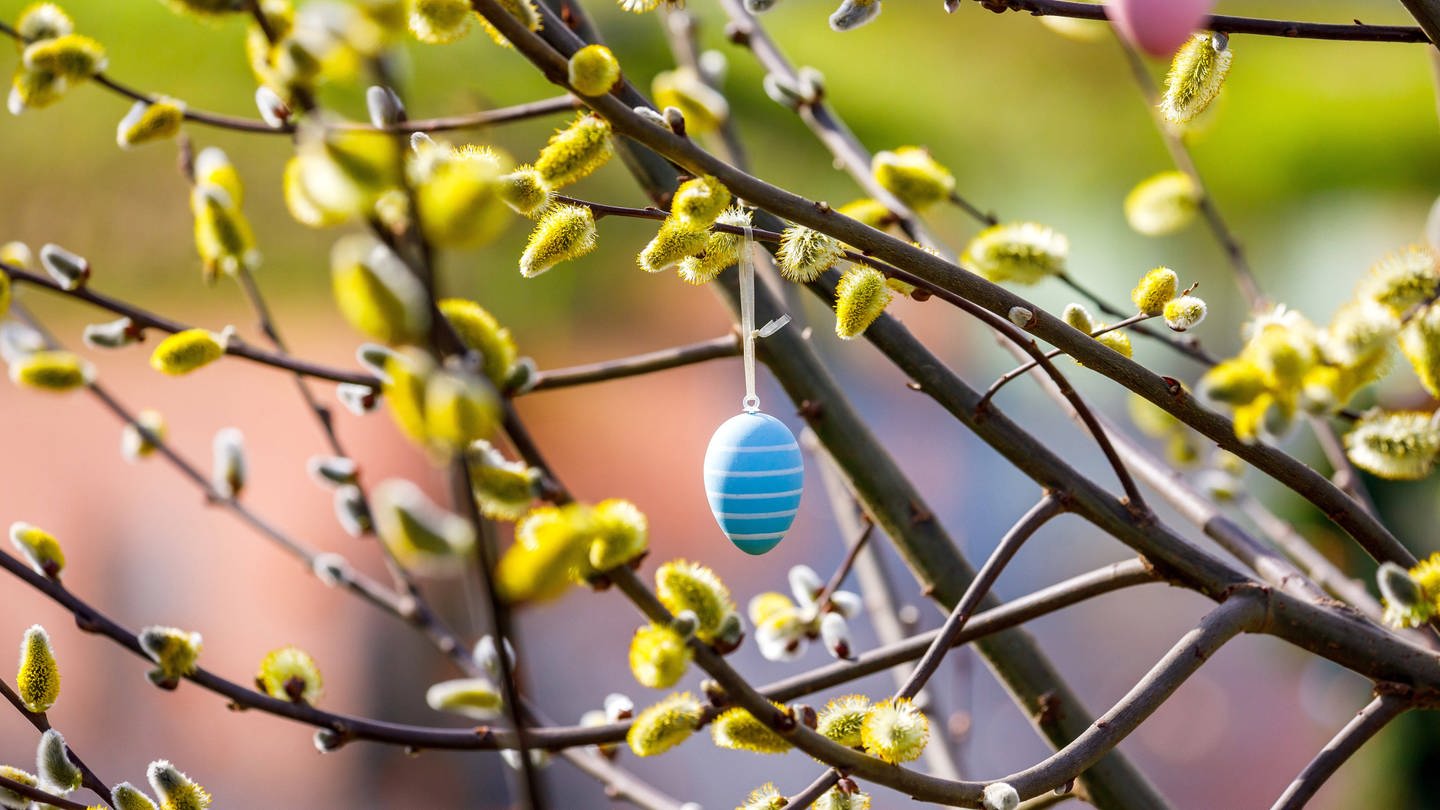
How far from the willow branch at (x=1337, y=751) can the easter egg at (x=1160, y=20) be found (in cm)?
19

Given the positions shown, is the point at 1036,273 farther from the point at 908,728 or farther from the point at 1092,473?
the point at 1092,473

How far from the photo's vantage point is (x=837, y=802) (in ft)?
0.83

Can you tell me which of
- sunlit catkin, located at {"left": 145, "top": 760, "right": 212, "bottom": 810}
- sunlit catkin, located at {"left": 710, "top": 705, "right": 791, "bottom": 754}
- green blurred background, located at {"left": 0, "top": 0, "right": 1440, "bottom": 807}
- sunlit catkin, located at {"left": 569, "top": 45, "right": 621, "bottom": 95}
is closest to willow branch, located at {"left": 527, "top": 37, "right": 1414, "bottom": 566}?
sunlit catkin, located at {"left": 569, "top": 45, "right": 621, "bottom": 95}

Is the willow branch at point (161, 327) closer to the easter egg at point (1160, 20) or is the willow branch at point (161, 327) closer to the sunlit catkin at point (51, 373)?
the sunlit catkin at point (51, 373)

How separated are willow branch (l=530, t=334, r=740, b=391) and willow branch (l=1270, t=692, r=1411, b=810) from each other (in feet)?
0.69

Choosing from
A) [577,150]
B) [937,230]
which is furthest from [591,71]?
[937,230]

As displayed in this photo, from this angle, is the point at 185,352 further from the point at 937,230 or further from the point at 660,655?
the point at 937,230

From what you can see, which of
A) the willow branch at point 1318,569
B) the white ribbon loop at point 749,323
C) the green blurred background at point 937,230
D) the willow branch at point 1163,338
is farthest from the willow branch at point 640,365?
the green blurred background at point 937,230

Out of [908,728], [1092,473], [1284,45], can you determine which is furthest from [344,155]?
[1284,45]

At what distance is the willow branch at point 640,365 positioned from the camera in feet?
1.19

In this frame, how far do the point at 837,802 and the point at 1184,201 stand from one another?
0.34m

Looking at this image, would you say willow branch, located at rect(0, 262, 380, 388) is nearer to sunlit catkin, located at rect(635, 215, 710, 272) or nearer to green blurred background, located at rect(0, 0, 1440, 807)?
sunlit catkin, located at rect(635, 215, 710, 272)

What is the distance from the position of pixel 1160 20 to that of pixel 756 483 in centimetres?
16

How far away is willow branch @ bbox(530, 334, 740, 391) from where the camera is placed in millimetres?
364
